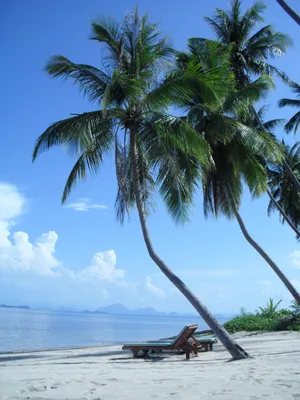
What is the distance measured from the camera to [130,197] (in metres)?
14.4

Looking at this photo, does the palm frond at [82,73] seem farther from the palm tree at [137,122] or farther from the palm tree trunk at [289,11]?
the palm tree trunk at [289,11]

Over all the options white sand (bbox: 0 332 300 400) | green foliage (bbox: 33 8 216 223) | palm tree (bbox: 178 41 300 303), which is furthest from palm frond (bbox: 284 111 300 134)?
A: white sand (bbox: 0 332 300 400)

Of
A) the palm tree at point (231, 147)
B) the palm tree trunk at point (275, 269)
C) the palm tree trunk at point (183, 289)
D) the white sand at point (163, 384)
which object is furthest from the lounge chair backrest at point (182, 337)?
the palm tree trunk at point (275, 269)

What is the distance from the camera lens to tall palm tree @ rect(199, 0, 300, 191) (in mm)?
20703

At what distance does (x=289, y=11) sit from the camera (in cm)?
952

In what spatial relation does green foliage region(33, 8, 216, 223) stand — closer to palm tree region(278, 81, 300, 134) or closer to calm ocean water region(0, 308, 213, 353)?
calm ocean water region(0, 308, 213, 353)

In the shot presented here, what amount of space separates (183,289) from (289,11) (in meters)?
6.86

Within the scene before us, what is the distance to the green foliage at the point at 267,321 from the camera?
59.1 ft

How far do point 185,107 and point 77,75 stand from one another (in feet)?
22.2

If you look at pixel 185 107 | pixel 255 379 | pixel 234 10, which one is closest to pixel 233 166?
pixel 185 107

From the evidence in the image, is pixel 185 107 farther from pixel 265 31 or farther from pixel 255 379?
pixel 255 379

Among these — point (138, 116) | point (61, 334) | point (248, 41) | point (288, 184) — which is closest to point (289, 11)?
point (138, 116)

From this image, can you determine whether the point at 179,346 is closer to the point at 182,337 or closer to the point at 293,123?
the point at 182,337

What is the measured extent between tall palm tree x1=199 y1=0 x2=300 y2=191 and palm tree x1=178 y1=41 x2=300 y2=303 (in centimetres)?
208
